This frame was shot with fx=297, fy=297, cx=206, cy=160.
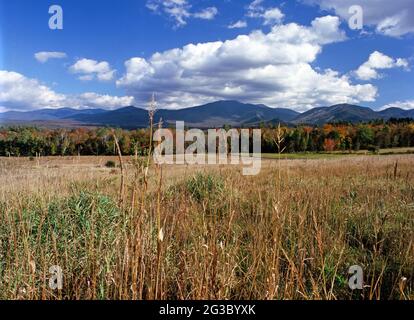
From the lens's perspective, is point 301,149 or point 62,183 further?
point 301,149

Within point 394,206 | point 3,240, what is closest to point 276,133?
point 3,240

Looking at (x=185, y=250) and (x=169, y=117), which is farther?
(x=169, y=117)

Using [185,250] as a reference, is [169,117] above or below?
above

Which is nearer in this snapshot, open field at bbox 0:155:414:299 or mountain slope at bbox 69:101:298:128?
open field at bbox 0:155:414:299

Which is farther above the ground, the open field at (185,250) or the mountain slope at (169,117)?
the mountain slope at (169,117)

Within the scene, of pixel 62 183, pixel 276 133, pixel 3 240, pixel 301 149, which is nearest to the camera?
pixel 276 133

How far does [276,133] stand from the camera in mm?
2029

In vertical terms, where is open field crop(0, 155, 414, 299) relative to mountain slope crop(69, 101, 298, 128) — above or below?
below

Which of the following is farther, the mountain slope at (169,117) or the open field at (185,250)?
the mountain slope at (169,117)
